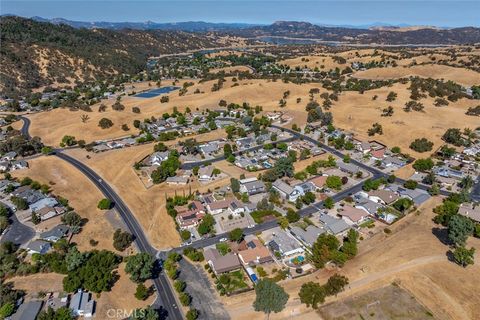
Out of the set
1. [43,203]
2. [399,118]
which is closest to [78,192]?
[43,203]

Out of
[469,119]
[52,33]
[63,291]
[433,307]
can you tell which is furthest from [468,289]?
[52,33]

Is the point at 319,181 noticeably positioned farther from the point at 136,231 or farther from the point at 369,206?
the point at 136,231

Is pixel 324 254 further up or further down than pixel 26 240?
further up

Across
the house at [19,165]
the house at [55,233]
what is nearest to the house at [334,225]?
the house at [55,233]

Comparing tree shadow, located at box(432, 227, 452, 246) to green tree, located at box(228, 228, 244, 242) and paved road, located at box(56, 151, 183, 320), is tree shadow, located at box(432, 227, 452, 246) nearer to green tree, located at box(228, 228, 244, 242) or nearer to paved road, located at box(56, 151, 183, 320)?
green tree, located at box(228, 228, 244, 242)

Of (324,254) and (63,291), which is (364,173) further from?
(63,291)

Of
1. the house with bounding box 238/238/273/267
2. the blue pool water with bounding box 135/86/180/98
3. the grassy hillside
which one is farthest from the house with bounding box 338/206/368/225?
the grassy hillside
